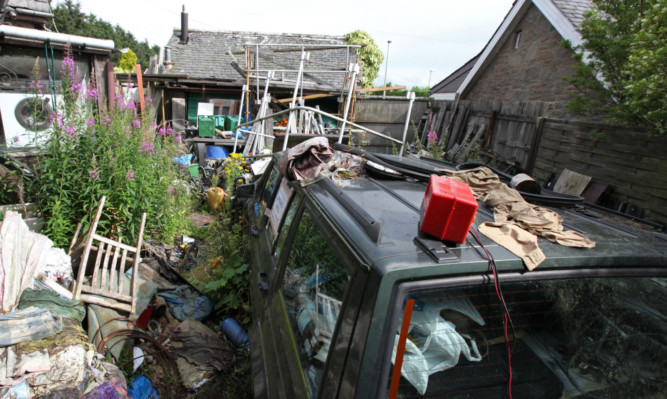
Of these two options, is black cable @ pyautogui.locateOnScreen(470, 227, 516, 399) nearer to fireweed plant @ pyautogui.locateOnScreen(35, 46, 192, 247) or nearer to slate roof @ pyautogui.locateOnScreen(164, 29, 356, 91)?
Answer: fireweed plant @ pyautogui.locateOnScreen(35, 46, 192, 247)

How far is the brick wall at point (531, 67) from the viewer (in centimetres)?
840

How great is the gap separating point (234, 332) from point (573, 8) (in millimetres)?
9817

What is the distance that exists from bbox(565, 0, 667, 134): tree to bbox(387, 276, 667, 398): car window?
3280 millimetres

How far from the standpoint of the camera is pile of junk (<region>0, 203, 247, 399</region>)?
2197 millimetres

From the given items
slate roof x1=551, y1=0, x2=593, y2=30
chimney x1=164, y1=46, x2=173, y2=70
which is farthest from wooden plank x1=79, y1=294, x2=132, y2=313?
chimney x1=164, y1=46, x2=173, y2=70

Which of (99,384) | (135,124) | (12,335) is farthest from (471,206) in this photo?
(135,124)

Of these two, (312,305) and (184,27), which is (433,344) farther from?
(184,27)

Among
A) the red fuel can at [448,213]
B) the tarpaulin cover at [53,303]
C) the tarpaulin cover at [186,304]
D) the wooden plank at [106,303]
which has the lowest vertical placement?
the tarpaulin cover at [186,304]

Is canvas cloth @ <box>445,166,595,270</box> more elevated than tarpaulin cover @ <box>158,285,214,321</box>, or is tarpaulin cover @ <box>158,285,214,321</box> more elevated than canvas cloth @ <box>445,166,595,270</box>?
canvas cloth @ <box>445,166,595,270</box>

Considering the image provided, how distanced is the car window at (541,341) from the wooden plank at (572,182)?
4.27 meters

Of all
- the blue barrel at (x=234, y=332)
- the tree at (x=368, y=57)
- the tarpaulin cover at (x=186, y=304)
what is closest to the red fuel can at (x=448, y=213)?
the blue barrel at (x=234, y=332)

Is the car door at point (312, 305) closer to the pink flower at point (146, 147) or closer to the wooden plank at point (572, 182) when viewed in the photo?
the pink flower at point (146, 147)

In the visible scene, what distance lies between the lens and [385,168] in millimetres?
2441

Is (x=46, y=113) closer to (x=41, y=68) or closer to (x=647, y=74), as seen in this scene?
(x=41, y=68)
